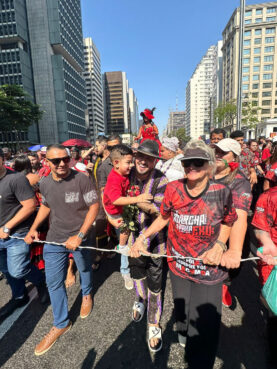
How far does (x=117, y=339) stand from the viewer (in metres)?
2.63

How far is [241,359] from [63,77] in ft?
265

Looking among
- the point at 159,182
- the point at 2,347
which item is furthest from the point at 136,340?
the point at 159,182

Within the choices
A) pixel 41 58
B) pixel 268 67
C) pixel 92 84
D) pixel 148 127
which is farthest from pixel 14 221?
pixel 92 84

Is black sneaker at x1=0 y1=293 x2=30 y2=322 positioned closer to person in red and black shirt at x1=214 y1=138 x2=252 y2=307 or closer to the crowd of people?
the crowd of people

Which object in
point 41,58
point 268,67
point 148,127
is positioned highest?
point 268,67

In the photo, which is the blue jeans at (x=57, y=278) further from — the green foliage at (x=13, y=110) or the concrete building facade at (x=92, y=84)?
the concrete building facade at (x=92, y=84)

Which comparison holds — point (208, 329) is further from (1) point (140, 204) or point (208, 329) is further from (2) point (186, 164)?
(2) point (186, 164)

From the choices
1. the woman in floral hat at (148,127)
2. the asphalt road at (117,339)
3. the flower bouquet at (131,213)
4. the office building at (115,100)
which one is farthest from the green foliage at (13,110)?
the office building at (115,100)

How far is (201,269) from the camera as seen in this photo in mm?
1966

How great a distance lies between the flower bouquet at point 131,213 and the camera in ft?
8.34

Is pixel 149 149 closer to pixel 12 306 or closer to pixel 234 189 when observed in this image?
pixel 234 189

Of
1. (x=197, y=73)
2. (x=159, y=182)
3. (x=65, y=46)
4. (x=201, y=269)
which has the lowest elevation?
(x=201, y=269)

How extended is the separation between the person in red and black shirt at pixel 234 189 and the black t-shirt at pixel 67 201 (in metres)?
1.77

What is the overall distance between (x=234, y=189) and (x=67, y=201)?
2142 millimetres
